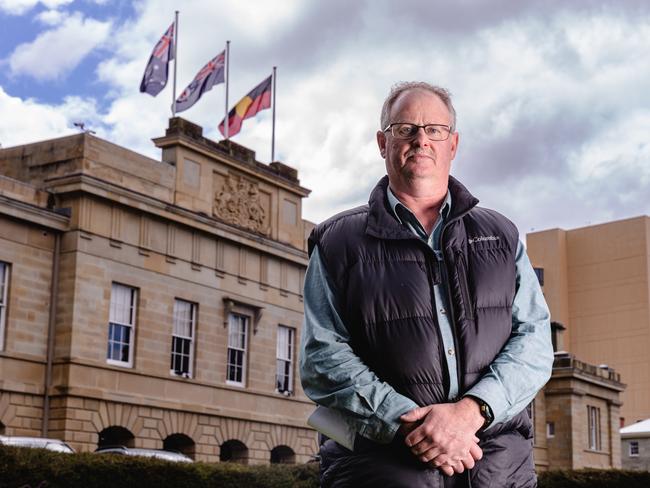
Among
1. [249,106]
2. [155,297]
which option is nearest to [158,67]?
[249,106]

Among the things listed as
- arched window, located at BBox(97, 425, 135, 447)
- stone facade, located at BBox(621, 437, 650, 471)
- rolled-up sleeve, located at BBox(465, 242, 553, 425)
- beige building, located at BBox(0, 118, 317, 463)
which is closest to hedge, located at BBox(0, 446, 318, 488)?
beige building, located at BBox(0, 118, 317, 463)

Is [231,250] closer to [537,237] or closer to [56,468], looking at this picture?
[56,468]

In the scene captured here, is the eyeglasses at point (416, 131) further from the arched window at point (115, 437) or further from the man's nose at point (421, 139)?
the arched window at point (115, 437)

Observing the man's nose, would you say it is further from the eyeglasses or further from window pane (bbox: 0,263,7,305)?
window pane (bbox: 0,263,7,305)

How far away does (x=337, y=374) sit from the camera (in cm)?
340

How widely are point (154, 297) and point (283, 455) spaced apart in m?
9.52

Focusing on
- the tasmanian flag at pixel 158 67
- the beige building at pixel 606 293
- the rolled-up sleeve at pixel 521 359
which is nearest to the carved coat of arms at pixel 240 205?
the tasmanian flag at pixel 158 67

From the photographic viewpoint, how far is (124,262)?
30.8m

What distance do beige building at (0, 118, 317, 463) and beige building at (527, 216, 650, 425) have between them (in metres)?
54.2

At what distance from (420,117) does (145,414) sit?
1119 inches

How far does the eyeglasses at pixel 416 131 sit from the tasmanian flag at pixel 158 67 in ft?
100

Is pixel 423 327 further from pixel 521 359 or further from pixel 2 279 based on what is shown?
pixel 2 279

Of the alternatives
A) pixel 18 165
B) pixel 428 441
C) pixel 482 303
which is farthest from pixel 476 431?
pixel 18 165

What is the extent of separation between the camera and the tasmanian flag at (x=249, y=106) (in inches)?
1425
